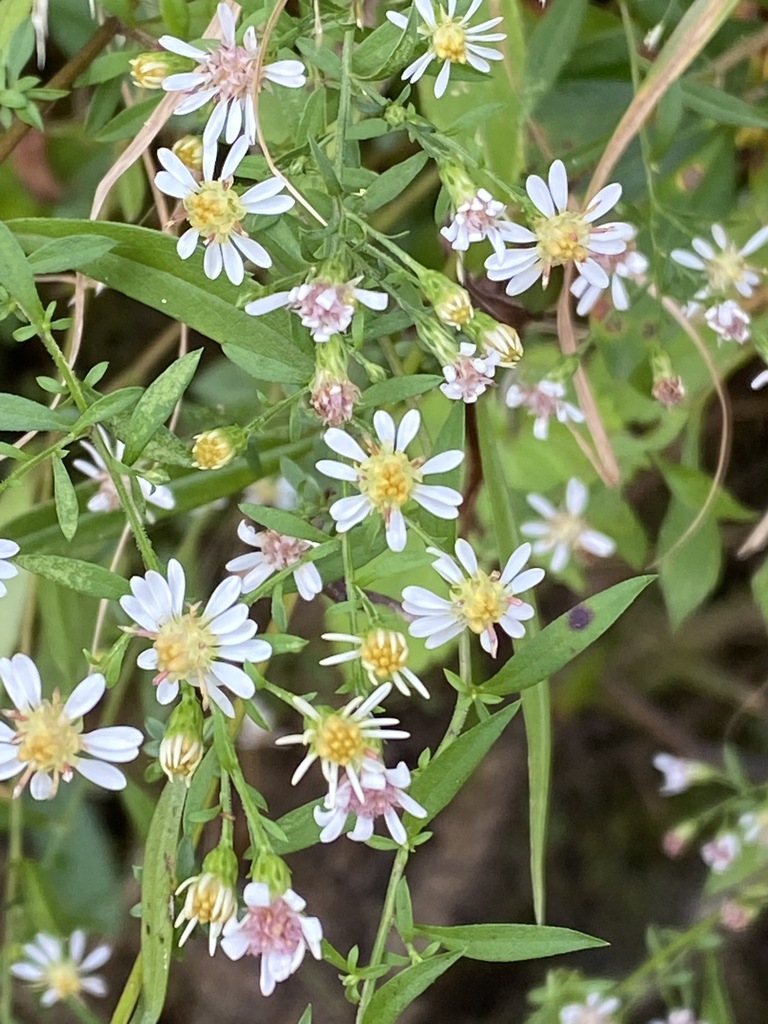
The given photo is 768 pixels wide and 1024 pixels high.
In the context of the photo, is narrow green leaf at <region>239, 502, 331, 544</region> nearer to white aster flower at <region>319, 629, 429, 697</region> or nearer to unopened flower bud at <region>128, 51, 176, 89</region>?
white aster flower at <region>319, 629, 429, 697</region>

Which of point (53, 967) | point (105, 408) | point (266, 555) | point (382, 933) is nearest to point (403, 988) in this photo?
point (382, 933)

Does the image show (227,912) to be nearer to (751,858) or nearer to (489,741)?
(489,741)

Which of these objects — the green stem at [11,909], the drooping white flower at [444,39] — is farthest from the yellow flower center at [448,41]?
the green stem at [11,909]

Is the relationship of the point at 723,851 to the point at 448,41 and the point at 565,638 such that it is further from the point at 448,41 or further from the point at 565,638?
the point at 448,41

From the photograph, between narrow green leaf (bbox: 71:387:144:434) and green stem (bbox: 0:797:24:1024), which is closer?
narrow green leaf (bbox: 71:387:144:434)

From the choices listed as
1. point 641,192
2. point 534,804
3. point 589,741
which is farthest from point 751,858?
point 641,192

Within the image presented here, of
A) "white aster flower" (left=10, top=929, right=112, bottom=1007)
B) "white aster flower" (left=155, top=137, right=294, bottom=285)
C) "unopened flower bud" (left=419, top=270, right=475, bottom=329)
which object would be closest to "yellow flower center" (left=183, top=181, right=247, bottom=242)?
"white aster flower" (left=155, top=137, right=294, bottom=285)

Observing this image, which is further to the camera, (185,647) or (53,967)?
(53,967)
